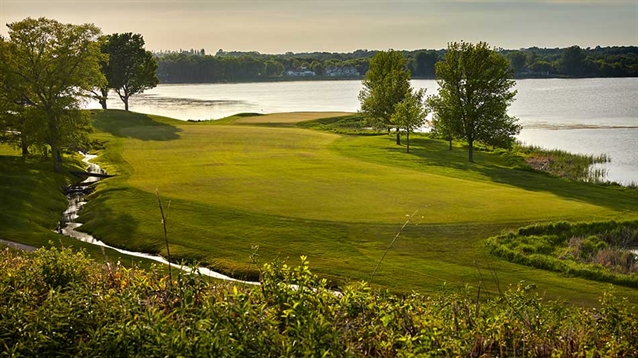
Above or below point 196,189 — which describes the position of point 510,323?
above

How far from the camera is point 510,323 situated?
30.7ft

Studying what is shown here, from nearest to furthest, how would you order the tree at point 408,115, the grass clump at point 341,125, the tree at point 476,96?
the tree at point 476,96 → the tree at point 408,115 → the grass clump at point 341,125

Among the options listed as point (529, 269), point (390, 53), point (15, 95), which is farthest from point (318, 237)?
point (390, 53)

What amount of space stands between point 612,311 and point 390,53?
74.6 meters

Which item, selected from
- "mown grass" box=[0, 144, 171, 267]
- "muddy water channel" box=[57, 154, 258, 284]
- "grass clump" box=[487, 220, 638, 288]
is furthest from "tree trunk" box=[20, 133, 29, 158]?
"grass clump" box=[487, 220, 638, 288]

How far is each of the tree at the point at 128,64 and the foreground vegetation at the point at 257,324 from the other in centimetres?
9675

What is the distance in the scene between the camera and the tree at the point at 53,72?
5131 cm

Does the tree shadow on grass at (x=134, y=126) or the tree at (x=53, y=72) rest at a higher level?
the tree at (x=53, y=72)

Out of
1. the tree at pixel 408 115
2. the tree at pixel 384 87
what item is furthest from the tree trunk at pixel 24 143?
the tree at pixel 384 87

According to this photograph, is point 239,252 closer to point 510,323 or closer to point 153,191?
point 153,191

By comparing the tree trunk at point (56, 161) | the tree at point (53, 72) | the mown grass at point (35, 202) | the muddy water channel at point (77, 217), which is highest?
the tree at point (53, 72)

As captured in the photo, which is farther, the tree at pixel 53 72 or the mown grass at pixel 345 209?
the tree at pixel 53 72

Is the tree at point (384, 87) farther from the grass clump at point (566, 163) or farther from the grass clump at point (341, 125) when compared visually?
the grass clump at point (566, 163)

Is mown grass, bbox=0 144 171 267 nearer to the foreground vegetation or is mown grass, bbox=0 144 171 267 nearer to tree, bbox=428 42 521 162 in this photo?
the foreground vegetation
